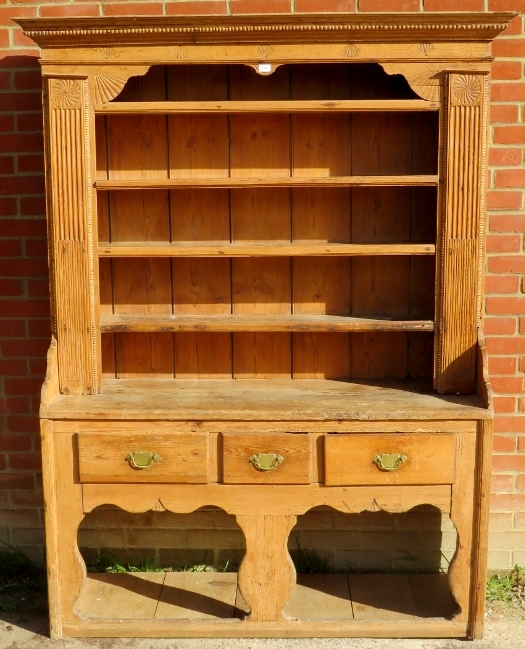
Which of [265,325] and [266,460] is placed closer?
[266,460]

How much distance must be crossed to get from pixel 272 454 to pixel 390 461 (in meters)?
0.41

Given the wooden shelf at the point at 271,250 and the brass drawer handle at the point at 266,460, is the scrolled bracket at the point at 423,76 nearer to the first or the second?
the wooden shelf at the point at 271,250

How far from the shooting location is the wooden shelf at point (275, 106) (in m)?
2.68

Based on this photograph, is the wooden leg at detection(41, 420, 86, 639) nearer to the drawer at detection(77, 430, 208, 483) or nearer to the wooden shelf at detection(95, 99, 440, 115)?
the drawer at detection(77, 430, 208, 483)

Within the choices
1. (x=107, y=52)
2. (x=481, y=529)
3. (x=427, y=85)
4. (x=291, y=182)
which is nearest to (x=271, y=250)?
(x=291, y=182)

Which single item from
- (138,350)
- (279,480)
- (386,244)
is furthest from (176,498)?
(386,244)

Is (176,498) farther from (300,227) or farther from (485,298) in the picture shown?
(485,298)

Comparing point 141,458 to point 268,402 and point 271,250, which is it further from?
point 271,250

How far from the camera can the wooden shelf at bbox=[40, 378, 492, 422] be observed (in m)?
2.62

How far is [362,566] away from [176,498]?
1009 millimetres

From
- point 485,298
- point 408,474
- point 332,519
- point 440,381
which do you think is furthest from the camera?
point 332,519

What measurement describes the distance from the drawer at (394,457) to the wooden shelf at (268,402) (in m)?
0.07

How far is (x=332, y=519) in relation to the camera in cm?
322

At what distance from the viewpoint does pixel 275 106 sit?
269cm
